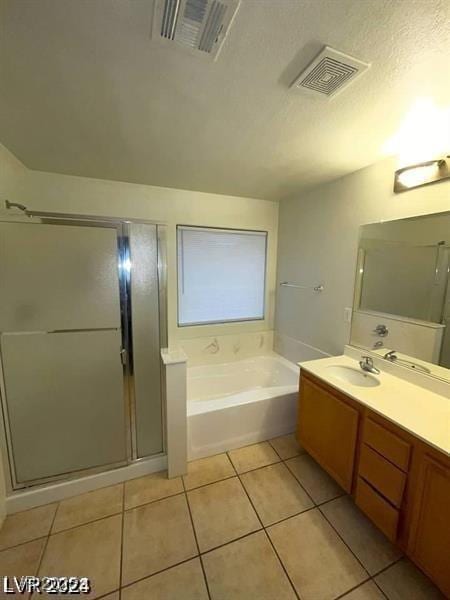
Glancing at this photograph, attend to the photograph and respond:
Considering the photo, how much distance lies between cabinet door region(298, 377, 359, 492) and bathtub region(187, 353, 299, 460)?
29cm

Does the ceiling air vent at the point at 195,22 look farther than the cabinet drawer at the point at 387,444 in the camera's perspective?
No

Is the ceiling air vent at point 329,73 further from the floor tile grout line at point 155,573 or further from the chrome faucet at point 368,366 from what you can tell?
the floor tile grout line at point 155,573

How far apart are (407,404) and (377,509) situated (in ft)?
1.95

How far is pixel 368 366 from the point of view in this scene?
183 centimetres

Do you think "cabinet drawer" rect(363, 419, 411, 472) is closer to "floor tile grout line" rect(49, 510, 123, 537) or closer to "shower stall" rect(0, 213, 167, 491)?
"shower stall" rect(0, 213, 167, 491)

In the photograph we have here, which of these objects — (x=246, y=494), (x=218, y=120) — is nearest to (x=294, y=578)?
(x=246, y=494)

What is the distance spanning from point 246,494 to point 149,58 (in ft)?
7.99

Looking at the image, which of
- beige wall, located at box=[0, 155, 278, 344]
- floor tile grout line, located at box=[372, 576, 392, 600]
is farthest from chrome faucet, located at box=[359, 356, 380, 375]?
beige wall, located at box=[0, 155, 278, 344]

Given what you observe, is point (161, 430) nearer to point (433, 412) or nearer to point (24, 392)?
point (24, 392)

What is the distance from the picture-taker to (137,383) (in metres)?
1.78

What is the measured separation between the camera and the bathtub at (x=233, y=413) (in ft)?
6.43

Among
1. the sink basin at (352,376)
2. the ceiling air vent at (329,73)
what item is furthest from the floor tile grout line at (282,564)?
the ceiling air vent at (329,73)

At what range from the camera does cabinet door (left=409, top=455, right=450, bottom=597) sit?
1.04 metres

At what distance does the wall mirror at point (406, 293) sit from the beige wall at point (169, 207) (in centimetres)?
122
